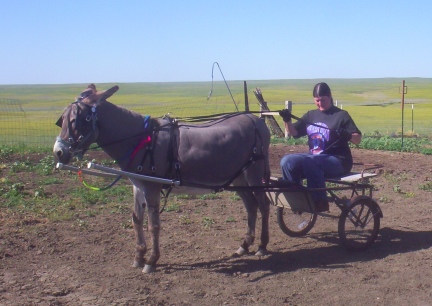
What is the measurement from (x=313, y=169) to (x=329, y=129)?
1.84 ft

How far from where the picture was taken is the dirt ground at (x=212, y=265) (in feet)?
19.7

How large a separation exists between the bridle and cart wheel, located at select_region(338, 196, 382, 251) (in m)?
3.15

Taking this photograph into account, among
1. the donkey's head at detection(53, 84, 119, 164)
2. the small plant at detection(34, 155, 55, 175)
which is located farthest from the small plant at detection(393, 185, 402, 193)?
the small plant at detection(34, 155, 55, 175)

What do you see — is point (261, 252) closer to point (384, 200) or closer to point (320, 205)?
point (320, 205)

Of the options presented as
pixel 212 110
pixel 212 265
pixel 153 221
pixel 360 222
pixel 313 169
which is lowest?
pixel 212 110

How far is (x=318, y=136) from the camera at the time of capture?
789 cm

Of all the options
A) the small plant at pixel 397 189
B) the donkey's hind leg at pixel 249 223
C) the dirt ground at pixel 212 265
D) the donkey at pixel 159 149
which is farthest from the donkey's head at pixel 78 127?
the small plant at pixel 397 189

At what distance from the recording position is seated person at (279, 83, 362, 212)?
24.8 ft

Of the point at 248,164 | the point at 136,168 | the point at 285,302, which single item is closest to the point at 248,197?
the point at 248,164

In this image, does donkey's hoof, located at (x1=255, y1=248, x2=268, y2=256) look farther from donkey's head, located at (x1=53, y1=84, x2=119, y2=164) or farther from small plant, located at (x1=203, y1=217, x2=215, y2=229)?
donkey's head, located at (x1=53, y1=84, x2=119, y2=164)

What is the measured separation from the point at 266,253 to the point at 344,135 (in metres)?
1.74

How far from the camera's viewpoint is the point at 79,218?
30.5 ft

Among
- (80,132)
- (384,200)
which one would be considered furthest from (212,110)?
(80,132)

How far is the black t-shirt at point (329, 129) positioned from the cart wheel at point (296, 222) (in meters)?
0.99
